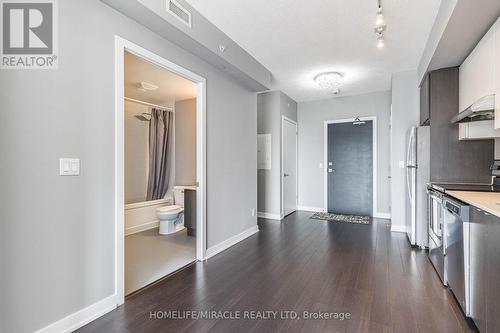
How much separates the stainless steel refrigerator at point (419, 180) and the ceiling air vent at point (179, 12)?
3222 millimetres

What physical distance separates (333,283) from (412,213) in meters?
1.89

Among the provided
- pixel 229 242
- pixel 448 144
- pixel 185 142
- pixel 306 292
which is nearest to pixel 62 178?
pixel 306 292

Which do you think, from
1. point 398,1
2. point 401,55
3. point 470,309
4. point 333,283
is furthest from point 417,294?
point 401,55

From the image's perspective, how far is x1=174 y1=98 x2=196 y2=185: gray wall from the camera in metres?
A: 5.01

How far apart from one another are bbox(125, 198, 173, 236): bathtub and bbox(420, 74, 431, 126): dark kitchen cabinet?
15.5 feet

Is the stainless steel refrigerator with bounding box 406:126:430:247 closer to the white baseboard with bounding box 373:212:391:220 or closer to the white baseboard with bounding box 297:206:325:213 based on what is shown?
the white baseboard with bounding box 373:212:391:220

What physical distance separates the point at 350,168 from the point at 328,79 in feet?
7.18

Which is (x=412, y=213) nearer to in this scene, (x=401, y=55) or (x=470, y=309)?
(x=470, y=309)

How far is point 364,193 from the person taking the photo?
17.8ft

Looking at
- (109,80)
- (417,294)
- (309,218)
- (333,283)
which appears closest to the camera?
(109,80)

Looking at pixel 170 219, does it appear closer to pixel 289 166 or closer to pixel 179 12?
pixel 289 166

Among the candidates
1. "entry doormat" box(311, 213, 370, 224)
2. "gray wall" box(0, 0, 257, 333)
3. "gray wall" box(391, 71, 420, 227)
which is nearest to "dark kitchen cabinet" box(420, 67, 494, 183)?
"gray wall" box(391, 71, 420, 227)

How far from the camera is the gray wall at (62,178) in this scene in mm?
1492

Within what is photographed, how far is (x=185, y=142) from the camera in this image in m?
5.11
